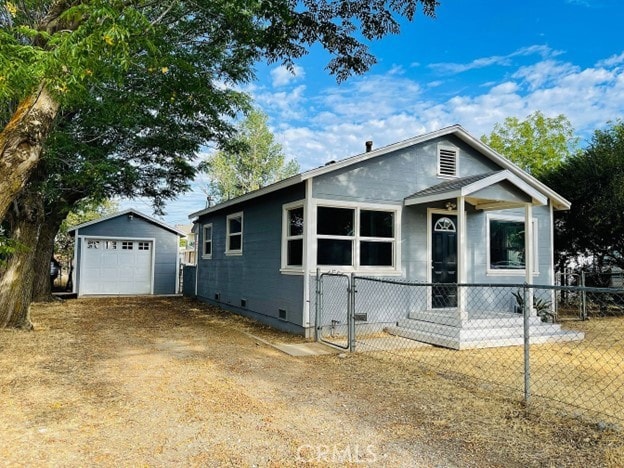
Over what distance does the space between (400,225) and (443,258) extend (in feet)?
4.56

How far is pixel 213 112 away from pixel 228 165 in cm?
2402

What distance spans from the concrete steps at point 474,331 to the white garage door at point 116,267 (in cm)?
1243

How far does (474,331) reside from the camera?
25.5 feet

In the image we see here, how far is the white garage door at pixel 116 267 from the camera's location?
17.0m

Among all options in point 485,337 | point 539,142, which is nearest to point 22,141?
point 485,337

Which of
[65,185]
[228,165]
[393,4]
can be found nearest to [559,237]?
[393,4]

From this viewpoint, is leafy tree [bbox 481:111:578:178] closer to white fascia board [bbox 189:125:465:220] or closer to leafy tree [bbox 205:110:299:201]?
leafy tree [bbox 205:110:299:201]

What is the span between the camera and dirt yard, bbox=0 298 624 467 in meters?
3.22

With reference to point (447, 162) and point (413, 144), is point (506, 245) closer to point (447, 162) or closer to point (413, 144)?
point (447, 162)

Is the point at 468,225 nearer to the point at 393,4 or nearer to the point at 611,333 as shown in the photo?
the point at 611,333

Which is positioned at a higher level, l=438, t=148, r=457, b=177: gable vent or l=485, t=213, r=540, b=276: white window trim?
l=438, t=148, r=457, b=177: gable vent

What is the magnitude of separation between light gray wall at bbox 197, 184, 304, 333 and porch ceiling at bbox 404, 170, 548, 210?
2.63 meters

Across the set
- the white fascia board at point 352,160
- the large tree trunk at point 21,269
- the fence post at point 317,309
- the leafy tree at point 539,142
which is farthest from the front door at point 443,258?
the leafy tree at point 539,142

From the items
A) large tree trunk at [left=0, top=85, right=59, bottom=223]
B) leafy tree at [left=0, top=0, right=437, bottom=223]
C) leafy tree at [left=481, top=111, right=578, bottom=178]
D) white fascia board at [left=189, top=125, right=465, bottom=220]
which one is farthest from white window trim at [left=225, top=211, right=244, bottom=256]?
leafy tree at [left=481, top=111, right=578, bottom=178]
